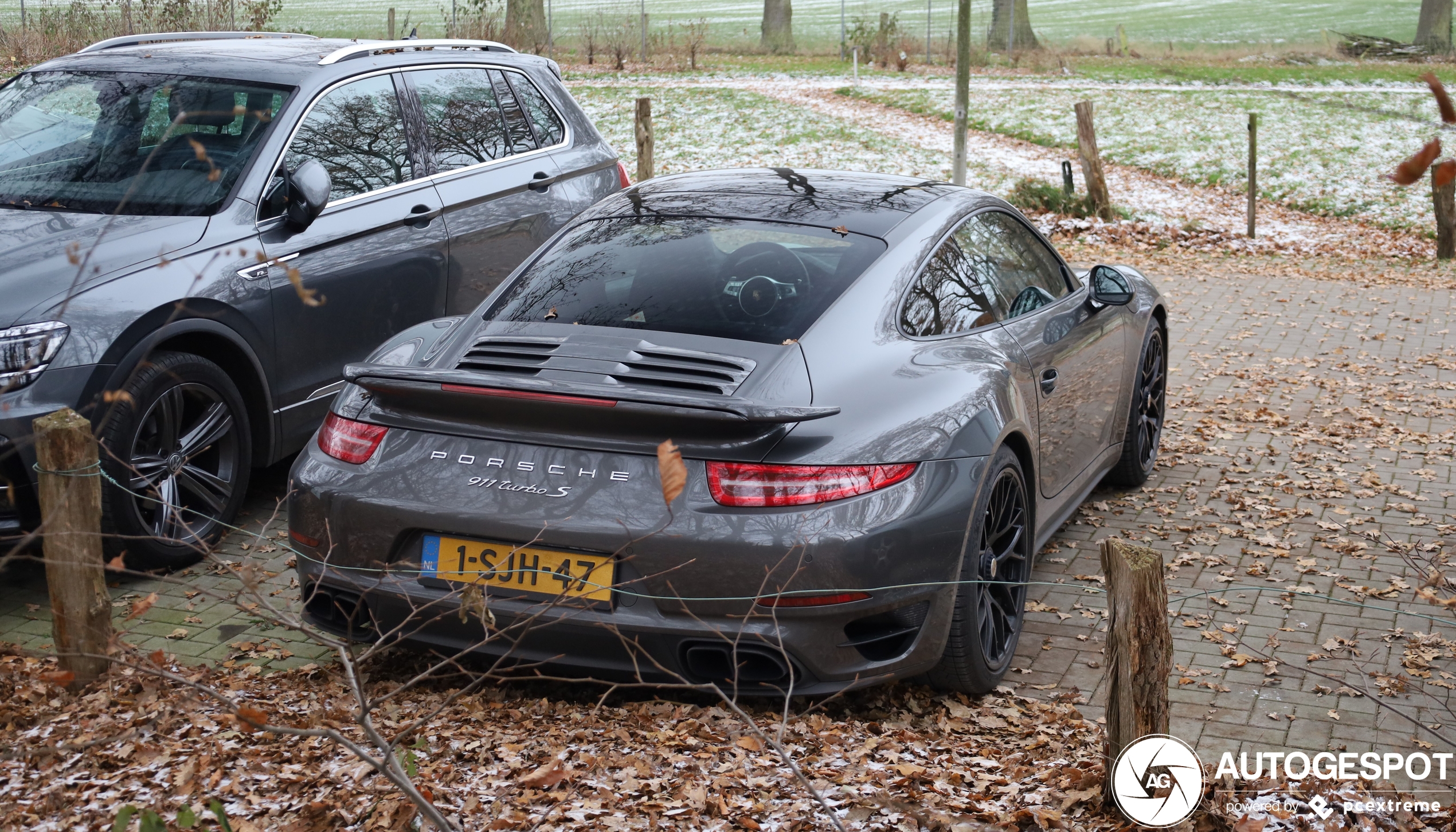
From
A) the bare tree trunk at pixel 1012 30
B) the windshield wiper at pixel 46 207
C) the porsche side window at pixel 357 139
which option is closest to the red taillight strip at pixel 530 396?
the windshield wiper at pixel 46 207

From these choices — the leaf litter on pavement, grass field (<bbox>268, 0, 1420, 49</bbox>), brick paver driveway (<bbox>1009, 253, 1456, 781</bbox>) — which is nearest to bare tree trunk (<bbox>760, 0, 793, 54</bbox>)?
grass field (<bbox>268, 0, 1420, 49</bbox>)

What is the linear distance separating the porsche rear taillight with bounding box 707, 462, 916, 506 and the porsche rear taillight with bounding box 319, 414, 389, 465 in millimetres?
1077

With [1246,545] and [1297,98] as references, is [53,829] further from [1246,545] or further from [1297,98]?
[1246,545]

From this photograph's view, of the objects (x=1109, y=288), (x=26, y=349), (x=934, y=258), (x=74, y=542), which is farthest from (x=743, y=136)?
(x=74, y=542)

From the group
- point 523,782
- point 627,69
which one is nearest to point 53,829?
point 523,782

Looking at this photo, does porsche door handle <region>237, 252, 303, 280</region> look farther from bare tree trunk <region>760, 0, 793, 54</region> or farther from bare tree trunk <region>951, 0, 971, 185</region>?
bare tree trunk <region>760, 0, 793, 54</region>

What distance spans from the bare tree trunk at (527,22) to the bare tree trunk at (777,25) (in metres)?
7.43

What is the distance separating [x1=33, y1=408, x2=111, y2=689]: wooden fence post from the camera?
12.4 feet

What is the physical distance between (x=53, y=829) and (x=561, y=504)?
1467mm

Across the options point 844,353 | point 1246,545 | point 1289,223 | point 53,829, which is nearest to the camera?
point 53,829

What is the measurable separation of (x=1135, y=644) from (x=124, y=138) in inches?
192

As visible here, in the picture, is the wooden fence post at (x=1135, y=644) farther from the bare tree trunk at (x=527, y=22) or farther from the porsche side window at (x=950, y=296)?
Answer: the bare tree trunk at (x=527, y=22)

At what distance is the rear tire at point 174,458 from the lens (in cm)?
485

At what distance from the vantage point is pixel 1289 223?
678 inches
